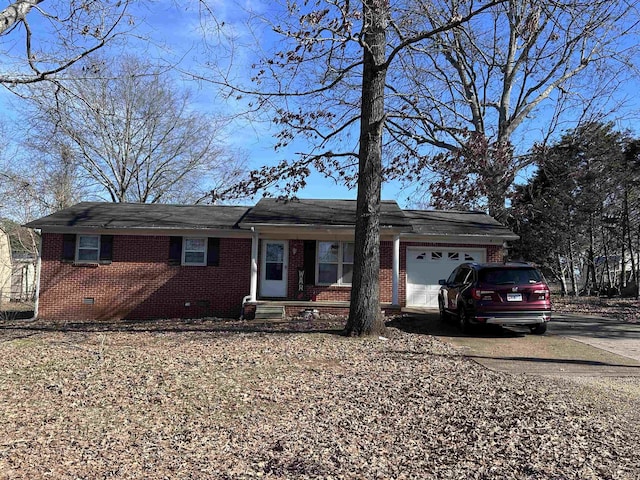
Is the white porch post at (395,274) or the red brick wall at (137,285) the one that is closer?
the white porch post at (395,274)

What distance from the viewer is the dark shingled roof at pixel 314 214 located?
15000mm

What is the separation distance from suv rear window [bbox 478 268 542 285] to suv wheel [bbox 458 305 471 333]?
97 cm

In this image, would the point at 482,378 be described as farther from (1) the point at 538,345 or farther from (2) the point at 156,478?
(2) the point at 156,478

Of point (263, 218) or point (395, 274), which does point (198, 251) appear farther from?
point (395, 274)

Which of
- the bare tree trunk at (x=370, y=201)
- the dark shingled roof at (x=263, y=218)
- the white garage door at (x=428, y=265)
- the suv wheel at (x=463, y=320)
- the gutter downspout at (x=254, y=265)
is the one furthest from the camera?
the white garage door at (x=428, y=265)

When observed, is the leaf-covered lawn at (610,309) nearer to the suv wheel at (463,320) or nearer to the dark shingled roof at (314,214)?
the suv wheel at (463,320)

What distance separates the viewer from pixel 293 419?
518 centimetres

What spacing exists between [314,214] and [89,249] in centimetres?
771

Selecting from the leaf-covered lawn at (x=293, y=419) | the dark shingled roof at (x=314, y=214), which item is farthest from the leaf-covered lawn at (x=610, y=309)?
the leaf-covered lawn at (x=293, y=419)

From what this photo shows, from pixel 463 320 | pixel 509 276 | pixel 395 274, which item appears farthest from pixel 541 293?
pixel 395 274

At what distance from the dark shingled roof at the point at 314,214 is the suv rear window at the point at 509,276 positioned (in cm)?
437

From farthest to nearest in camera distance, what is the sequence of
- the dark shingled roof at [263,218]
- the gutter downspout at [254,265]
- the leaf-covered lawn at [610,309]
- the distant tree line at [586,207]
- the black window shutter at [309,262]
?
the distant tree line at [586,207] → the black window shutter at [309,262] → the dark shingled roof at [263,218] → the leaf-covered lawn at [610,309] → the gutter downspout at [254,265]

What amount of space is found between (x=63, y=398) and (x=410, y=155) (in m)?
11.5

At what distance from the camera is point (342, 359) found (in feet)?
26.6
